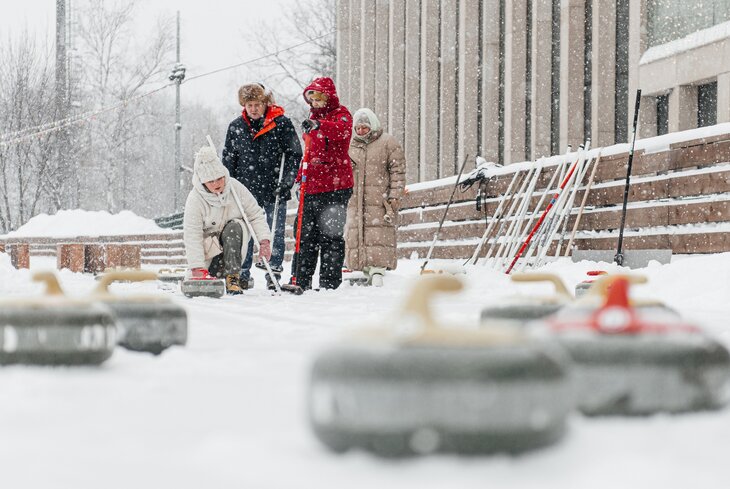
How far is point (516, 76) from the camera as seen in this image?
50.0ft

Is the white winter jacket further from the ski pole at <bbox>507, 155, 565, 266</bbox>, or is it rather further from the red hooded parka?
the ski pole at <bbox>507, 155, 565, 266</bbox>

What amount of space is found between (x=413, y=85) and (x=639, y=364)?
64.7 ft

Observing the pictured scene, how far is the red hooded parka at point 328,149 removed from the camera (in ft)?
24.1

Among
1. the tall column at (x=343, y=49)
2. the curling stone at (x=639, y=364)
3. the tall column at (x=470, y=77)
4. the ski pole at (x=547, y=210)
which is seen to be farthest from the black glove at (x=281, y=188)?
the tall column at (x=343, y=49)

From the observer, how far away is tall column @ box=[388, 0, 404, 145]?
21.9 metres

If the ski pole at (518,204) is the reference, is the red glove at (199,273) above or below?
below

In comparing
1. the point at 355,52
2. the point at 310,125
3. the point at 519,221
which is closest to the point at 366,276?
the point at 310,125

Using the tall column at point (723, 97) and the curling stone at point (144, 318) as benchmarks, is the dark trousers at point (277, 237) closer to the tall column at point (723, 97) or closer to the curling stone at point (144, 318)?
the curling stone at point (144, 318)

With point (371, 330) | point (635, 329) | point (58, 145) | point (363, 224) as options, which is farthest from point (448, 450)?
point (58, 145)

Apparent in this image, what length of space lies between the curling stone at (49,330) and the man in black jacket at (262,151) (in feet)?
16.5

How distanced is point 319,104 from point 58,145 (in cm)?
2547

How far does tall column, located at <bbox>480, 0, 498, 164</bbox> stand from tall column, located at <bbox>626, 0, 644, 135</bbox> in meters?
4.54

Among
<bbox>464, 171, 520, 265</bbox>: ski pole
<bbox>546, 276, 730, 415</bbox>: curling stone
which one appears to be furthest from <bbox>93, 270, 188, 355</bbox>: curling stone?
<bbox>464, 171, 520, 265</bbox>: ski pole

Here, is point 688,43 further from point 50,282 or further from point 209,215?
point 50,282
